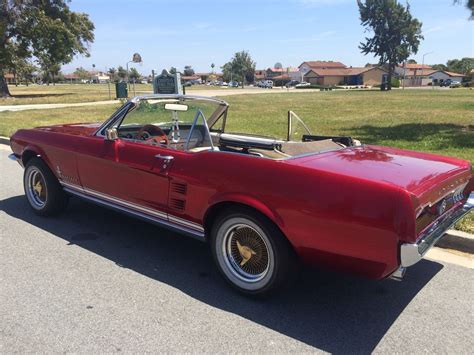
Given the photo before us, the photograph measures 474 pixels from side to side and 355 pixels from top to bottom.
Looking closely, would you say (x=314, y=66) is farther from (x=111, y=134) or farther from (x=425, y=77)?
(x=111, y=134)

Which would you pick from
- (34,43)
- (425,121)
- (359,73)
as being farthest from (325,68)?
(425,121)

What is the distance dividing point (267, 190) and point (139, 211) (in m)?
1.41

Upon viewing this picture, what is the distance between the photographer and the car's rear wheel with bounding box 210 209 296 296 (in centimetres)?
297

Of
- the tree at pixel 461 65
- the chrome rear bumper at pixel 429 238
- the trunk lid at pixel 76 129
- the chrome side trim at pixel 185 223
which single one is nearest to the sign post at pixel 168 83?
the trunk lid at pixel 76 129

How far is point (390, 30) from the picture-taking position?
69.6 metres

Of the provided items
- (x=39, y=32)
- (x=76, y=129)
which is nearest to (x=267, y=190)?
(x=76, y=129)

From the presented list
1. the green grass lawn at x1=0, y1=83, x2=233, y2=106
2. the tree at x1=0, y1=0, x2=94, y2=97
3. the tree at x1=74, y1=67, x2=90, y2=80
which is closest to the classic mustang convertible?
the green grass lawn at x1=0, y1=83, x2=233, y2=106

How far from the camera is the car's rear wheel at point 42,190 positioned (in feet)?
15.7

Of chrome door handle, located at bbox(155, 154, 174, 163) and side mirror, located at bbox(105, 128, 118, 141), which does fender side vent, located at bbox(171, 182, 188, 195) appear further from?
side mirror, located at bbox(105, 128, 118, 141)

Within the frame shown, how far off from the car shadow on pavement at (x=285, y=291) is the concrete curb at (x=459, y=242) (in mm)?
462

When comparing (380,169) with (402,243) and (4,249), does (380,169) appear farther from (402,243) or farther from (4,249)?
(4,249)

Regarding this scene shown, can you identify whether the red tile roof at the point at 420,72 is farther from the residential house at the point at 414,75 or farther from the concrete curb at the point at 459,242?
the concrete curb at the point at 459,242

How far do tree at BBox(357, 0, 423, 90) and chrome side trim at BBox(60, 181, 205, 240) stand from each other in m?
69.9

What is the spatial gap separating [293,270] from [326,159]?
0.82m
